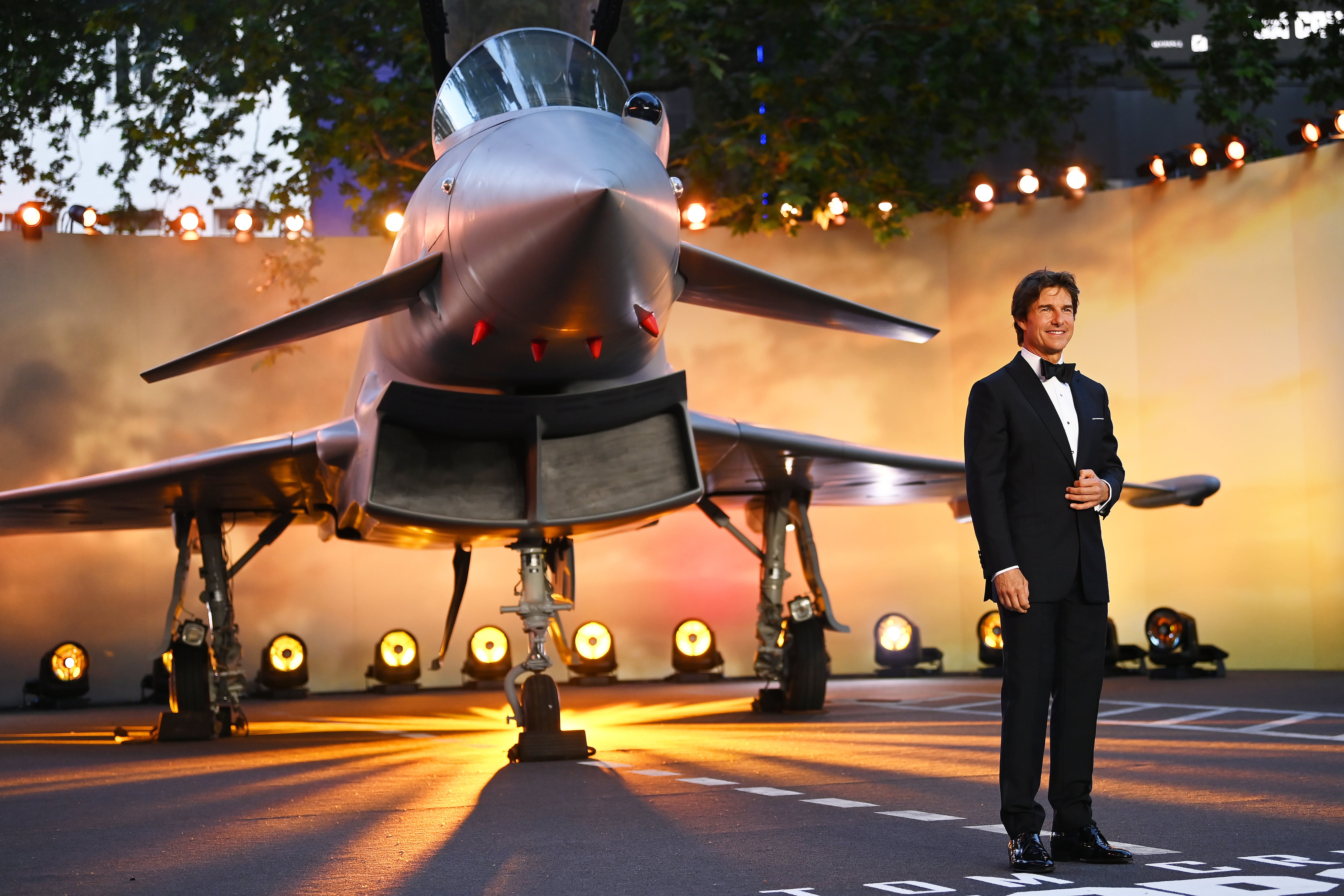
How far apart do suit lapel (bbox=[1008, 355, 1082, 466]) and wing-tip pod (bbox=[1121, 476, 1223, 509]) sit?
6356mm

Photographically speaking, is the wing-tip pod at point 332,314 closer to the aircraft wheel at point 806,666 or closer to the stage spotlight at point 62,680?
the aircraft wheel at point 806,666

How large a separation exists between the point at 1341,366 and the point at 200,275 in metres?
11.2

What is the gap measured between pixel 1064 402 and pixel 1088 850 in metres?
1.13

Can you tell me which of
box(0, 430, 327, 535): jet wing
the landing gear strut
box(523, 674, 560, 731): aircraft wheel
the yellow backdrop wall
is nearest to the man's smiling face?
the landing gear strut

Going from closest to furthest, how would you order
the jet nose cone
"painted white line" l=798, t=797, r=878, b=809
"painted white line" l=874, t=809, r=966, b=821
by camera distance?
1. "painted white line" l=874, t=809, r=966, b=821
2. "painted white line" l=798, t=797, r=878, b=809
3. the jet nose cone

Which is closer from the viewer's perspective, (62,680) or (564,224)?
(564,224)

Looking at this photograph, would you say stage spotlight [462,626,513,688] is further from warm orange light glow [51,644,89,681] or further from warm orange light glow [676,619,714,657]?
warm orange light glow [51,644,89,681]

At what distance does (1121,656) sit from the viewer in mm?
11930

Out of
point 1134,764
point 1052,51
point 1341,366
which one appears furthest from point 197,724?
point 1052,51

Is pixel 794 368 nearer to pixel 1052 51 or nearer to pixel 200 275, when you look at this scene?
pixel 1052 51

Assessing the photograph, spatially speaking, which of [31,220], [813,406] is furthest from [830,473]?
[31,220]

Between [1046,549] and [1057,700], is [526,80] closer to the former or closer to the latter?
[1046,549]

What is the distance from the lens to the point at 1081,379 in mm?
3469

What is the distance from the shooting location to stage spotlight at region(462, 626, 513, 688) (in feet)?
42.7
